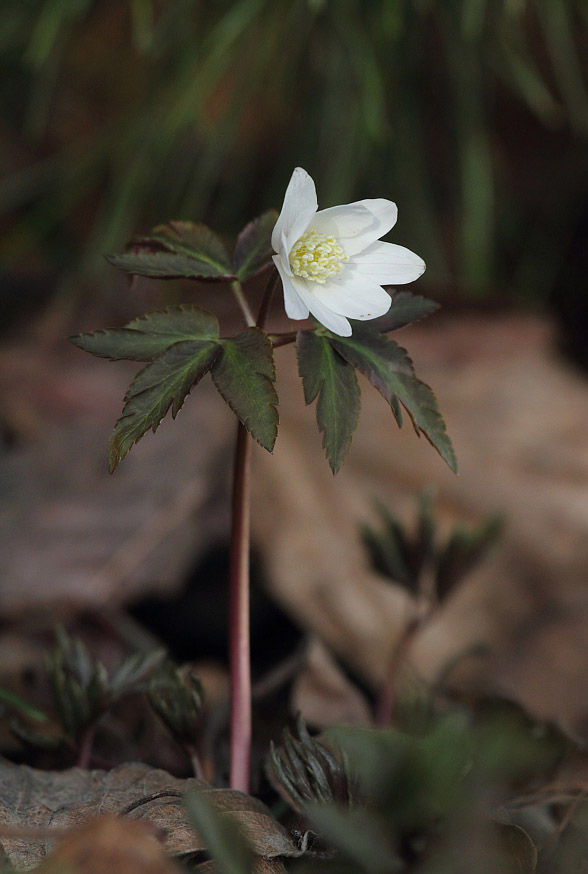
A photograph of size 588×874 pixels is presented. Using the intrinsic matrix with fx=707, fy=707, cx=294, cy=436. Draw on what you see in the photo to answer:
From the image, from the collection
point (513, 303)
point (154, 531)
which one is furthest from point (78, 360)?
point (513, 303)

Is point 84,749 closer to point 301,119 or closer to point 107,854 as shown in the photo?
point 107,854

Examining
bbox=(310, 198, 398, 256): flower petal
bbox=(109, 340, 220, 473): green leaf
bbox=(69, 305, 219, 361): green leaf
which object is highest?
bbox=(310, 198, 398, 256): flower petal

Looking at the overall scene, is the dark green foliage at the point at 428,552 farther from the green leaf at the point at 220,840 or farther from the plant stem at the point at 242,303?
the green leaf at the point at 220,840

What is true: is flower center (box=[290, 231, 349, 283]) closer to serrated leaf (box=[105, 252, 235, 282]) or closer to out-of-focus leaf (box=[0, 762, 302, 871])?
serrated leaf (box=[105, 252, 235, 282])

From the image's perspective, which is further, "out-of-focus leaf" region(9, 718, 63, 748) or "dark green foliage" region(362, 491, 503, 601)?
"dark green foliage" region(362, 491, 503, 601)

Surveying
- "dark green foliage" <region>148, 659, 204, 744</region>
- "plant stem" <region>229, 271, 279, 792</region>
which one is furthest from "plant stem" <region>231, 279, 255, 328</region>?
"dark green foliage" <region>148, 659, 204, 744</region>

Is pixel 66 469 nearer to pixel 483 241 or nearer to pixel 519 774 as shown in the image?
pixel 519 774
